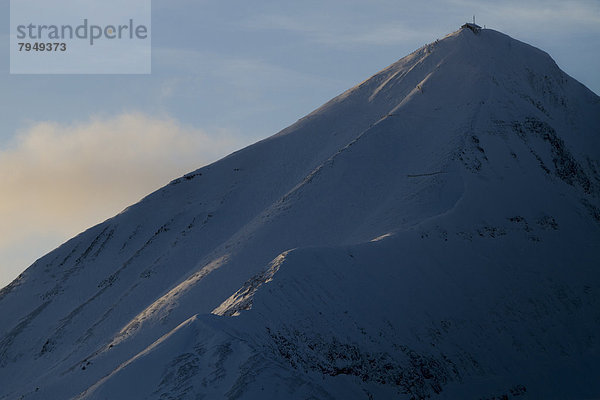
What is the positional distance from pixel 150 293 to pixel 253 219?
818 cm

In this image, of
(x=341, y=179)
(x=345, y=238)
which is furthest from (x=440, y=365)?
(x=341, y=179)

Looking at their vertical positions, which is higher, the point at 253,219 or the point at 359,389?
the point at 253,219

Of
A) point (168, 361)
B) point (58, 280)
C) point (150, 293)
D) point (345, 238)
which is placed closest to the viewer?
point (168, 361)

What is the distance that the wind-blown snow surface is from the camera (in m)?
31.1

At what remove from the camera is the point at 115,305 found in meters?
51.9

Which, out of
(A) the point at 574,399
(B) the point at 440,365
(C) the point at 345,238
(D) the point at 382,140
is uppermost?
(D) the point at 382,140

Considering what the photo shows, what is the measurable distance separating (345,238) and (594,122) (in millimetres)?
27060

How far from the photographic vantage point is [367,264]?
37.2 m

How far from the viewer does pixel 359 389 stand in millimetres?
30828

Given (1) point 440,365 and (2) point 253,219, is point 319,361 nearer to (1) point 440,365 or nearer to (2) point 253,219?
(1) point 440,365

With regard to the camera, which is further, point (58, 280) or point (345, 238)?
point (58, 280)

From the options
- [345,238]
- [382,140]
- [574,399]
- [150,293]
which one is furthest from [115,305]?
[574,399]

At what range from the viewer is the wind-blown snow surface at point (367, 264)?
31125 millimetres

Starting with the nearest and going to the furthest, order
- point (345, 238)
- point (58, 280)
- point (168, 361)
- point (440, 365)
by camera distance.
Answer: point (168, 361) < point (440, 365) < point (345, 238) < point (58, 280)
